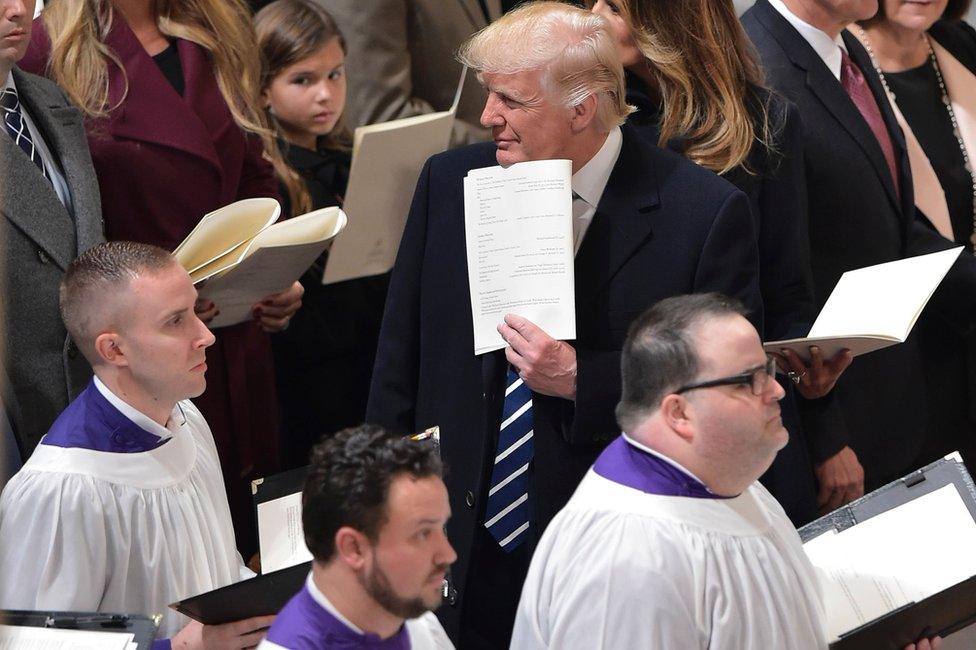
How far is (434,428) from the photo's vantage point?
137 inches

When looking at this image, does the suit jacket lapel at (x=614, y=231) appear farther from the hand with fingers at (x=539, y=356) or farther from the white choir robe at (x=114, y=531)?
the white choir robe at (x=114, y=531)

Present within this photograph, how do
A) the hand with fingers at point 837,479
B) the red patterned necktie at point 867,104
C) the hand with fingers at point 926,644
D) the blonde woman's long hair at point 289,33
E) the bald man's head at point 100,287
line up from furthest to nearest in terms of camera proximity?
1. the blonde woman's long hair at point 289,33
2. the red patterned necktie at point 867,104
3. the hand with fingers at point 837,479
4. the bald man's head at point 100,287
5. the hand with fingers at point 926,644

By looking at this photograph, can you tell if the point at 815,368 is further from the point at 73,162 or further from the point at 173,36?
the point at 173,36

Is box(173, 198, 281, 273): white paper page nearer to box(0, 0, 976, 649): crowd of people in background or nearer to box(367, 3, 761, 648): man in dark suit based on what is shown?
box(0, 0, 976, 649): crowd of people in background

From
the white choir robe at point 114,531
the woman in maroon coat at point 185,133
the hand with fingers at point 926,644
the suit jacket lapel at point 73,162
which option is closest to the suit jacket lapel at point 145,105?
the woman in maroon coat at point 185,133

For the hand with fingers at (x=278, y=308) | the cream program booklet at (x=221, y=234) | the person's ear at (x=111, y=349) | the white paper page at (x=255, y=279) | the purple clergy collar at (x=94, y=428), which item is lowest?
the purple clergy collar at (x=94, y=428)

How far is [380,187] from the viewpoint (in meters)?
4.67

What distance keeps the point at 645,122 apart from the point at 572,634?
1701 millimetres

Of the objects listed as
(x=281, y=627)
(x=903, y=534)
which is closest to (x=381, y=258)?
(x=903, y=534)

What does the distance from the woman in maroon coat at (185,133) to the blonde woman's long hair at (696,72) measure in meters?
1.25

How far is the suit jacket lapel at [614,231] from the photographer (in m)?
3.47

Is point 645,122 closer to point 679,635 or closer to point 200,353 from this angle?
point 200,353

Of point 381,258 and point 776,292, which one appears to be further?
point 381,258

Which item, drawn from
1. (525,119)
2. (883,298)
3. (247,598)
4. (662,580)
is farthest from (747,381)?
(247,598)
